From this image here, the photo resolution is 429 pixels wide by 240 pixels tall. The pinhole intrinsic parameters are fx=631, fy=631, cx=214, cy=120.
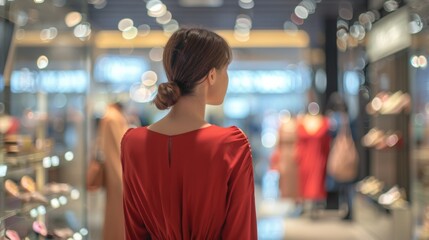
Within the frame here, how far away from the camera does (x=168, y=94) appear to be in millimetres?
1917

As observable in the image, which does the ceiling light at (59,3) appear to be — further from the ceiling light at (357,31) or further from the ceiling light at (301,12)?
the ceiling light at (301,12)

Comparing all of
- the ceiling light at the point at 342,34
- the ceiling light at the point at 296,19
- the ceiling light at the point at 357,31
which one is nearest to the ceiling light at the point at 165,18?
the ceiling light at the point at 296,19

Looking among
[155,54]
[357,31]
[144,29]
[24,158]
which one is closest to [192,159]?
[24,158]

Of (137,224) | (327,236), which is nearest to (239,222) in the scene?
(137,224)

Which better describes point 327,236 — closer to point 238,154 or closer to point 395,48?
point 395,48

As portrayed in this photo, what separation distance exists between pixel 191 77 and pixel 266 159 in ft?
36.7

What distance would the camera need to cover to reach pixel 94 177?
5.18 m

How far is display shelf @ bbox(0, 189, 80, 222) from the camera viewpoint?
3131 mm

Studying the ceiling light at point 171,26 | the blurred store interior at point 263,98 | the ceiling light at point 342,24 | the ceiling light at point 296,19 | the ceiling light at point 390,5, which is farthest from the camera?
the ceiling light at point 171,26

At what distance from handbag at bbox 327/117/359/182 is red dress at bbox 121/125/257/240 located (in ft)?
21.8

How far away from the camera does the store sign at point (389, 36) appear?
5.95 m

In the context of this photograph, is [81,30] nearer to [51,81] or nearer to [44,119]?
[51,81]

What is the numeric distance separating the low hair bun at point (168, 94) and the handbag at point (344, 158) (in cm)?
672

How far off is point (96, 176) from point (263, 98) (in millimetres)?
8655
